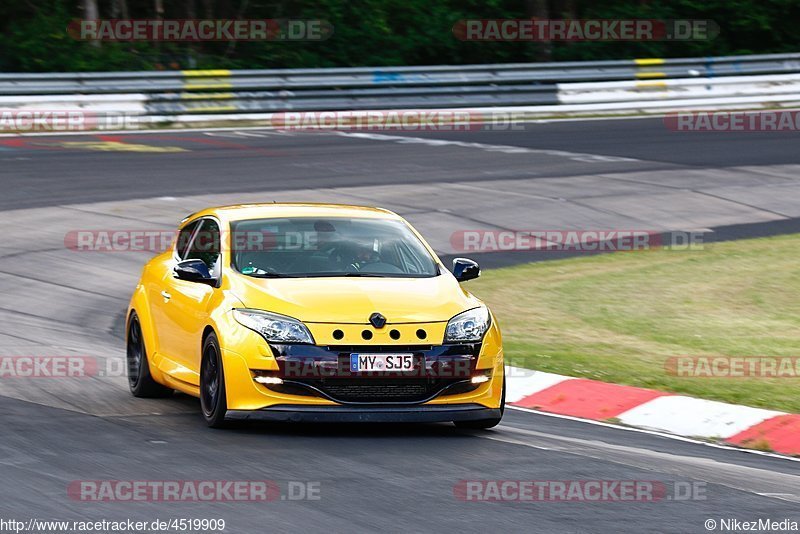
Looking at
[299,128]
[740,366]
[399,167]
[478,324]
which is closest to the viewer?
[478,324]

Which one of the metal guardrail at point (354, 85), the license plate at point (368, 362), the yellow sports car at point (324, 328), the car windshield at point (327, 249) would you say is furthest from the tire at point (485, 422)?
the metal guardrail at point (354, 85)

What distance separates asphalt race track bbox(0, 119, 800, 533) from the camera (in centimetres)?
712

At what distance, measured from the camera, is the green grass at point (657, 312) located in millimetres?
11711

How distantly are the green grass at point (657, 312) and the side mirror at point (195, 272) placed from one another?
3.43 metres

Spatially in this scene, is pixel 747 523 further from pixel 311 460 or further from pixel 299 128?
pixel 299 128

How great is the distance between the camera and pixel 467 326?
9.10 metres

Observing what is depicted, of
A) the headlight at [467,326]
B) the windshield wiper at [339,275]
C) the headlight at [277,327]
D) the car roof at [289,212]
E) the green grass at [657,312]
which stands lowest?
the green grass at [657,312]

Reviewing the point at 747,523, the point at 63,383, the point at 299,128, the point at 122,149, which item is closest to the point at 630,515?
the point at 747,523

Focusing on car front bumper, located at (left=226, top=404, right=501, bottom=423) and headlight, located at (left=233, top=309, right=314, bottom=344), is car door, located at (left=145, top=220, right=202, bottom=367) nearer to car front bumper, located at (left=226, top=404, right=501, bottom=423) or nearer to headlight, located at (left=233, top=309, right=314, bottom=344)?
headlight, located at (left=233, top=309, right=314, bottom=344)

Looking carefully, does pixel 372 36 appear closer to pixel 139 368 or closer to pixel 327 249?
pixel 139 368

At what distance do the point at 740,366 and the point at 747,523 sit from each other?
208 inches

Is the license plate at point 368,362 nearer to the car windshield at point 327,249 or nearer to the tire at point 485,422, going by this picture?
the tire at point 485,422

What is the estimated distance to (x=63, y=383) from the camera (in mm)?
10797

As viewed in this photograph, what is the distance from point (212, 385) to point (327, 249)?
4.19ft
